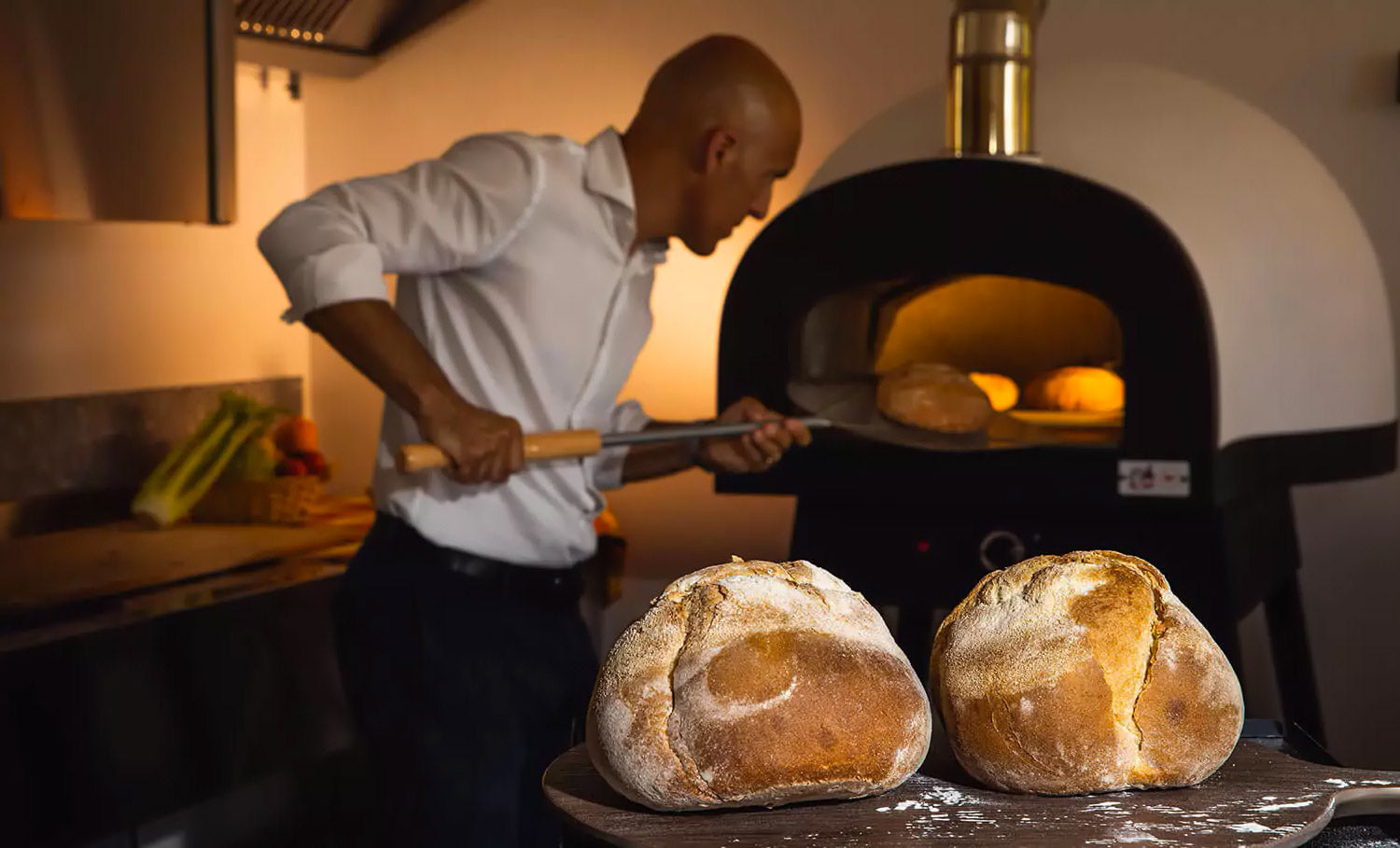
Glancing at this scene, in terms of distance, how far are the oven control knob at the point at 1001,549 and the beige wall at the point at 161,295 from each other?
146cm

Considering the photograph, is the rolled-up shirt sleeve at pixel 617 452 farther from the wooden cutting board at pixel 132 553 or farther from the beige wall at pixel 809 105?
the beige wall at pixel 809 105

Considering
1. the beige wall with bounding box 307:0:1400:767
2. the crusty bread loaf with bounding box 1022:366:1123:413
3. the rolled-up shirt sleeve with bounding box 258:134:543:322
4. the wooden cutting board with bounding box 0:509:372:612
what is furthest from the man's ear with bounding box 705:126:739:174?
the wooden cutting board with bounding box 0:509:372:612

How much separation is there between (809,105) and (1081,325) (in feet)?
2.53

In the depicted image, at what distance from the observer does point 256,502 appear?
2117mm

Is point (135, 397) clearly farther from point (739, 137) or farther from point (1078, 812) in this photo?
point (1078, 812)

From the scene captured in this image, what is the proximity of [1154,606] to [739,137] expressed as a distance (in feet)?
3.31

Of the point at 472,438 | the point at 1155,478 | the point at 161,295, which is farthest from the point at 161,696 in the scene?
the point at 1155,478

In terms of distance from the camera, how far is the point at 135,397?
90.9 inches

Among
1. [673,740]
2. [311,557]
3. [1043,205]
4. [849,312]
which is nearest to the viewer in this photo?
[673,740]

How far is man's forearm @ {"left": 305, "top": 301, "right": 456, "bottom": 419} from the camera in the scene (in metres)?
1.35

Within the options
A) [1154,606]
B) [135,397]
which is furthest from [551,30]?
[1154,606]

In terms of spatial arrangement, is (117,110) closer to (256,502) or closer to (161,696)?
(256,502)

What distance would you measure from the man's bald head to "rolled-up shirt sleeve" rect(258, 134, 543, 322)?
0.16 m

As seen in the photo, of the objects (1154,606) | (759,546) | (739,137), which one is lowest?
(759,546)
